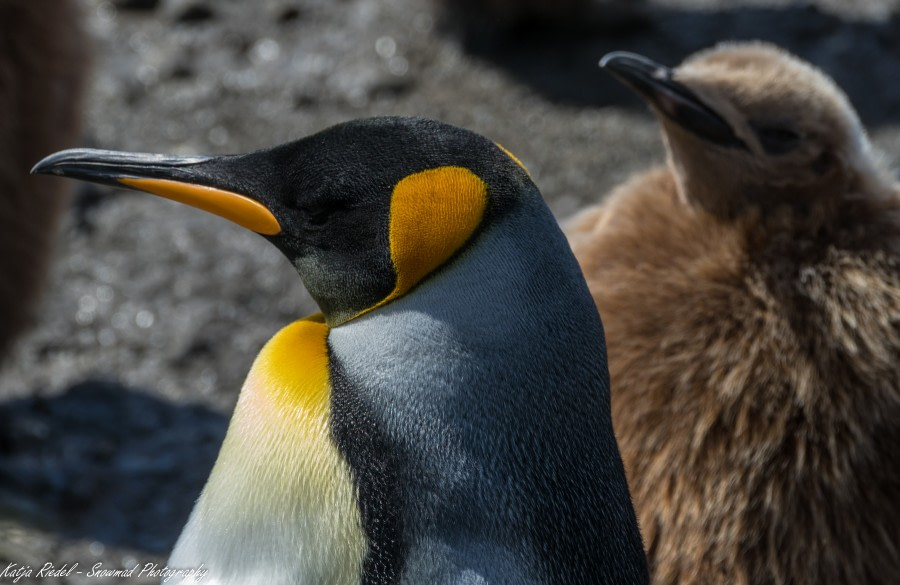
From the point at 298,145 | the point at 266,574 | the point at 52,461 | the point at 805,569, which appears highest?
the point at 298,145

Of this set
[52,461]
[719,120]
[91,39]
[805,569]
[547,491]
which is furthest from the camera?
[91,39]

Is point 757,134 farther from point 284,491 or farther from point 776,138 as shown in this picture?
point 284,491

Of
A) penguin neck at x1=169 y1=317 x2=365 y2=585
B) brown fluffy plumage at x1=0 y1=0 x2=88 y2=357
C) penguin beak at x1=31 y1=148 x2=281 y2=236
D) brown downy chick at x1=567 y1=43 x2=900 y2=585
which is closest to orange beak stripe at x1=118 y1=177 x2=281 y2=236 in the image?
penguin beak at x1=31 y1=148 x2=281 y2=236

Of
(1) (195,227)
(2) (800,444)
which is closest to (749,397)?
(2) (800,444)

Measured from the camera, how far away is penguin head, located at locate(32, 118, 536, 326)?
3.83ft

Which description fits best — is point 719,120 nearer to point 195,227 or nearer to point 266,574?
point 266,574

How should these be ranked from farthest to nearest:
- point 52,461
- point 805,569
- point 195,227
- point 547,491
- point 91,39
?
1. point 195,227
2. point 91,39
3. point 52,461
4. point 805,569
5. point 547,491

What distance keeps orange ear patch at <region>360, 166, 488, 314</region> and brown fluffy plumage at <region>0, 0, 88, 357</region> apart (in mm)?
1593

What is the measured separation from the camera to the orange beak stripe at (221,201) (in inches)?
49.0

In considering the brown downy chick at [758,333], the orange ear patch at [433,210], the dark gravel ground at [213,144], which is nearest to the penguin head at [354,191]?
the orange ear patch at [433,210]

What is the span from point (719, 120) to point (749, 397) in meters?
0.44

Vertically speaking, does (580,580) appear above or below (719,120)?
below

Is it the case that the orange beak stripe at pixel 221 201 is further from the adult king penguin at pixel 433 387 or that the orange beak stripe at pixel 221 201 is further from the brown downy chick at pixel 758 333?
the brown downy chick at pixel 758 333

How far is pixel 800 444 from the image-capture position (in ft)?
5.19
